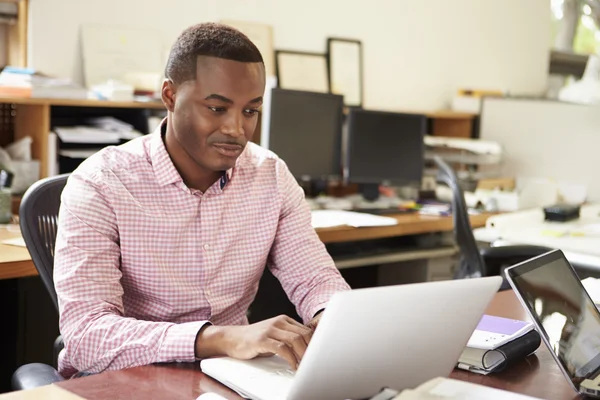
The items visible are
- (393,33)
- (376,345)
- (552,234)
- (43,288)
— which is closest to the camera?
(376,345)

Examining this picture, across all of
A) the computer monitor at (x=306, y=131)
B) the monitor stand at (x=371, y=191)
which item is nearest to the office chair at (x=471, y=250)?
the computer monitor at (x=306, y=131)

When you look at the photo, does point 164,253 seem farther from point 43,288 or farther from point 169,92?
point 43,288

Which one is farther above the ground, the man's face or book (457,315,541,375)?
the man's face

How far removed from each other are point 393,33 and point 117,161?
2.91 meters

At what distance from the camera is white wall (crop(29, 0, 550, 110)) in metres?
3.07

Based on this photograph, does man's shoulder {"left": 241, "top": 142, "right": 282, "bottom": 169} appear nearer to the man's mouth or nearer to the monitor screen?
the man's mouth

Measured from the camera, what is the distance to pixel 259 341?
4.12ft

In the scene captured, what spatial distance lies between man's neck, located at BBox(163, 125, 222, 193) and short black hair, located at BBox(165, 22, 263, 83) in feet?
0.43

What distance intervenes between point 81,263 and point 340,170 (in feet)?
7.10

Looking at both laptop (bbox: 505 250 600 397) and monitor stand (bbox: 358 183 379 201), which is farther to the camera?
monitor stand (bbox: 358 183 379 201)

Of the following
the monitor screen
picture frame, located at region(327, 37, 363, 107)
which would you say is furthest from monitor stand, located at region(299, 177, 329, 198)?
picture frame, located at region(327, 37, 363, 107)

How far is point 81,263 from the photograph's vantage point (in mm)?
1437

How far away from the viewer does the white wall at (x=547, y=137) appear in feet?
13.6

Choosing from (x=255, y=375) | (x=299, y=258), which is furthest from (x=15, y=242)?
(x=255, y=375)
